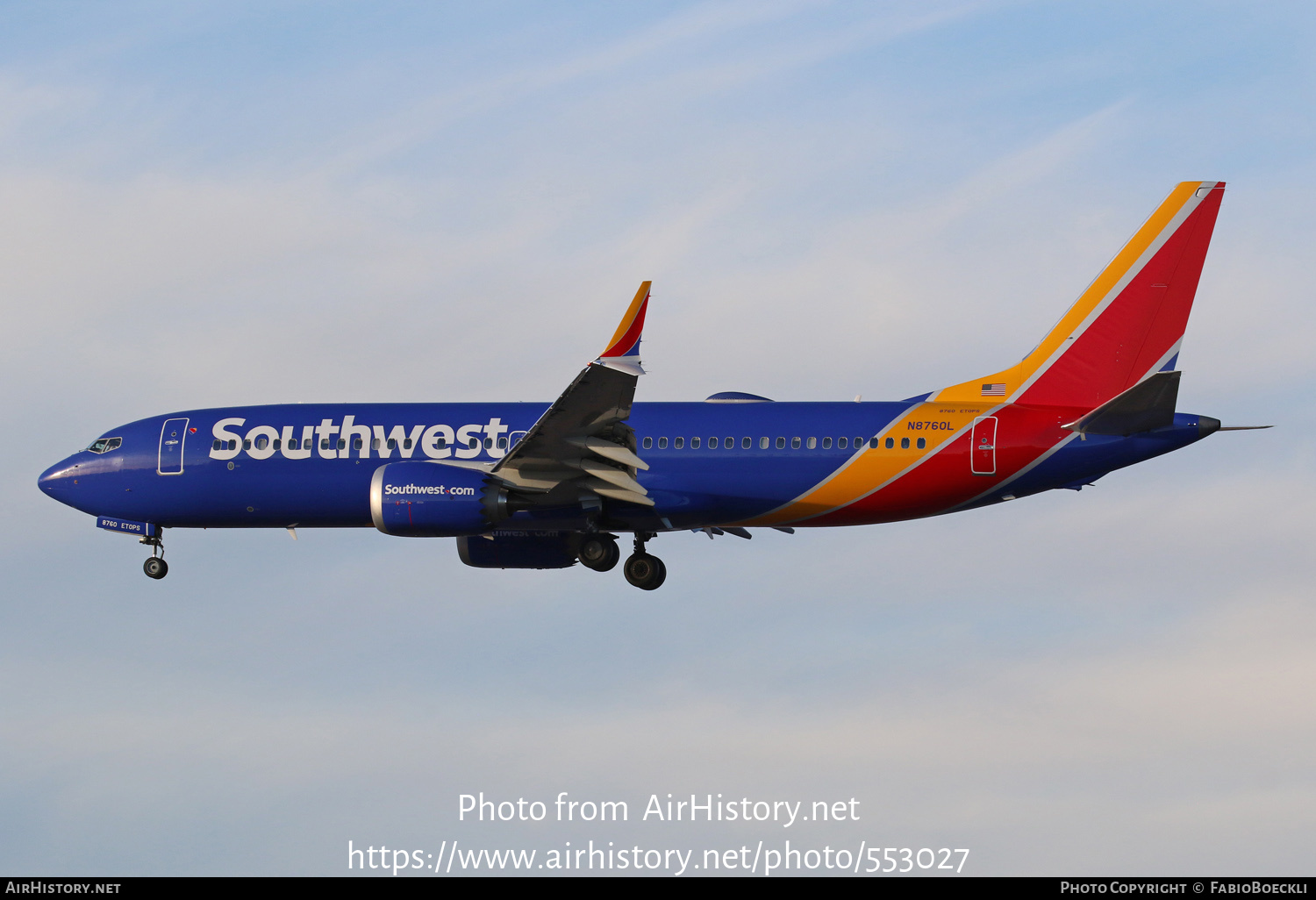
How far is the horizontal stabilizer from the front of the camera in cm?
2702

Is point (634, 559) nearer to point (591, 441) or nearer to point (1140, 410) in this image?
point (591, 441)

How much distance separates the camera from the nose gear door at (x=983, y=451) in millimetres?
28375

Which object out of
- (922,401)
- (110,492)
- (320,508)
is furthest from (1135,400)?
(110,492)

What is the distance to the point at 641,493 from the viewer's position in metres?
29.0

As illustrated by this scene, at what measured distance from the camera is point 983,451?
28.4 metres

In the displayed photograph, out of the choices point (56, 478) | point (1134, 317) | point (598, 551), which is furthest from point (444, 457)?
point (1134, 317)

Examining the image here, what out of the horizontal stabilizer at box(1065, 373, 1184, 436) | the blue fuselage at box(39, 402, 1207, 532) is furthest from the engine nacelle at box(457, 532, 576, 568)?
the horizontal stabilizer at box(1065, 373, 1184, 436)

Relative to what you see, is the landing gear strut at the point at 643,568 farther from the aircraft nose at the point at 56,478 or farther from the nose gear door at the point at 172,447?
the aircraft nose at the point at 56,478

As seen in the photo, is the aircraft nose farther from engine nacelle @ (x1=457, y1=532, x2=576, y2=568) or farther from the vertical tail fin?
the vertical tail fin

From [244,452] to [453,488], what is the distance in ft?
21.1

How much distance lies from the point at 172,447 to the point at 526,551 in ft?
27.2

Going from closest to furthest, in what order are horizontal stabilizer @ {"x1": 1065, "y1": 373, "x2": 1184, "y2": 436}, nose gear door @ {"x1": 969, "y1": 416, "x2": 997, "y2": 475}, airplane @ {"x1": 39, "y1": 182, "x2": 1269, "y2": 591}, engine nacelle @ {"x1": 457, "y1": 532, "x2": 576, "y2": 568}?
horizontal stabilizer @ {"x1": 1065, "y1": 373, "x2": 1184, "y2": 436}
airplane @ {"x1": 39, "y1": 182, "x2": 1269, "y2": 591}
nose gear door @ {"x1": 969, "y1": 416, "x2": 997, "y2": 475}
engine nacelle @ {"x1": 457, "y1": 532, "x2": 576, "y2": 568}

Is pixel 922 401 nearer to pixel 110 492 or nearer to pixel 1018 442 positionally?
pixel 1018 442

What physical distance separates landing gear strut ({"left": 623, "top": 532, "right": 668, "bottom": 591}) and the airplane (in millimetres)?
40
